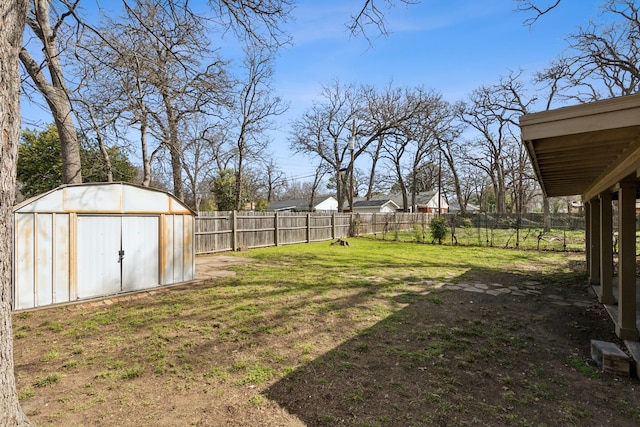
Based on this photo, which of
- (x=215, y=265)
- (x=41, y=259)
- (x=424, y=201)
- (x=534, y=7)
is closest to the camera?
(x=534, y=7)

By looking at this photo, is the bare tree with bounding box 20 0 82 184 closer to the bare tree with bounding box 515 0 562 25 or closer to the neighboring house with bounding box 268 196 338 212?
the bare tree with bounding box 515 0 562 25

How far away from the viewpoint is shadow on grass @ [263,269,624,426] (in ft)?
8.36

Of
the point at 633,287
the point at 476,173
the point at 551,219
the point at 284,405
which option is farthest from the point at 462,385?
the point at 476,173

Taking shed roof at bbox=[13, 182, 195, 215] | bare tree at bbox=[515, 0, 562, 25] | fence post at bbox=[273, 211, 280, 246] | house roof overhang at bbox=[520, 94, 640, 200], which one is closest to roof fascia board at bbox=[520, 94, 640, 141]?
house roof overhang at bbox=[520, 94, 640, 200]

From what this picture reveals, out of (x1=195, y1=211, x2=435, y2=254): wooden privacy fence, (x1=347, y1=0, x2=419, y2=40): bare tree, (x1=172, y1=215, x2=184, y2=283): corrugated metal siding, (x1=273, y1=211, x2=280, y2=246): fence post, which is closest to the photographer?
(x1=347, y1=0, x2=419, y2=40): bare tree

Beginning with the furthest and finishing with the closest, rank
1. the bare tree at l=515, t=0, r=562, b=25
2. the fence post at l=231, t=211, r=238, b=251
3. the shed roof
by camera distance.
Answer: the fence post at l=231, t=211, r=238, b=251 → the shed roof → the bare tree at l=515, t=0, r=562, b=25

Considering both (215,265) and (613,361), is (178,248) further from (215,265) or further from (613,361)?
(613,361)

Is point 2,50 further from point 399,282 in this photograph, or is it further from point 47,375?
point 399,282

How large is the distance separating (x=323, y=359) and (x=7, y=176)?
301 centimetres

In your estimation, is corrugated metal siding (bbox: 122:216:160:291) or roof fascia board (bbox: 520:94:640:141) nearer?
roof fascia board (bbox: 520:94:640:141)

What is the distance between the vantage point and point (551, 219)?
22.0 meters

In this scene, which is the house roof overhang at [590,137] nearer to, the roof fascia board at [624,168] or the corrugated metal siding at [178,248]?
the roof fascia board at [624,168]

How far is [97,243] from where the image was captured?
5895mm

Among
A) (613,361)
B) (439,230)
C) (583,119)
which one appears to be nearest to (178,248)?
(583,119)
